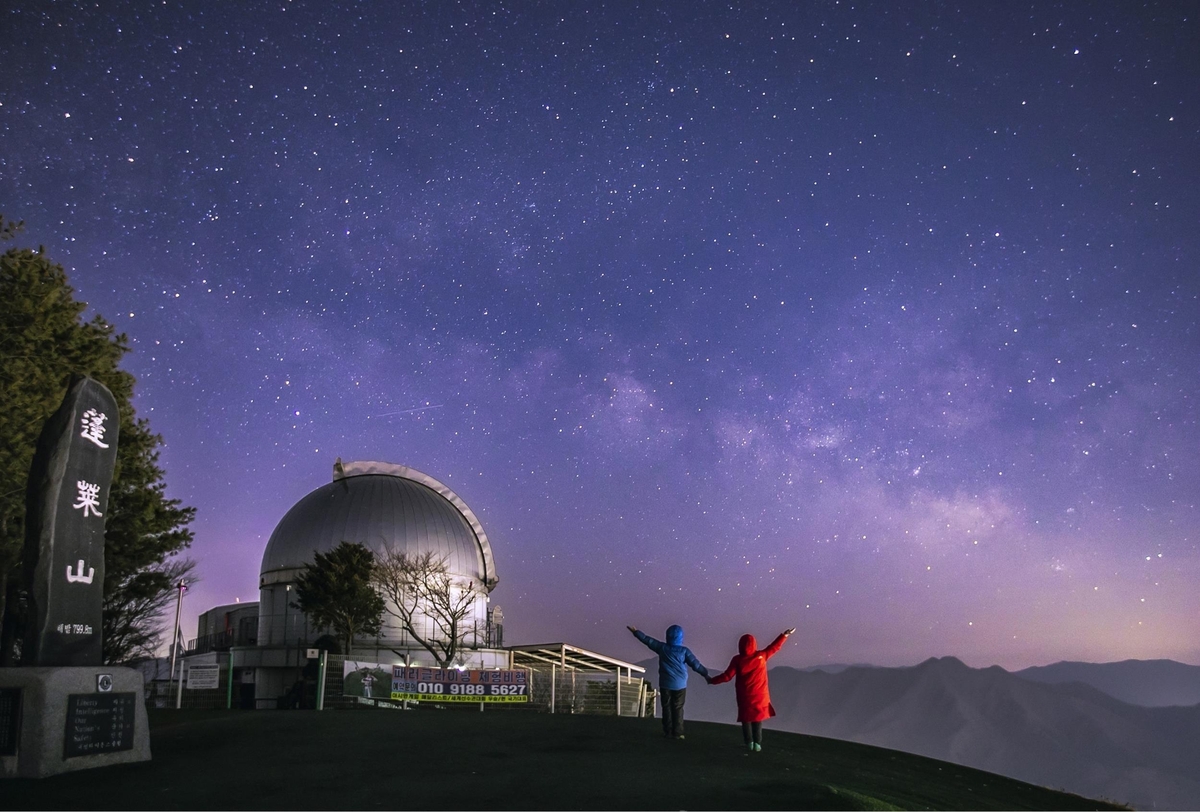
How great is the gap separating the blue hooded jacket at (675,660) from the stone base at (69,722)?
6365mm

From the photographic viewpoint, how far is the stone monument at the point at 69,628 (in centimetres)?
951

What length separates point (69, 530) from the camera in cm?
1080

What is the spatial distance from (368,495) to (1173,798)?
660 feet

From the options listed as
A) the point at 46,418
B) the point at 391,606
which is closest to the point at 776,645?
the point at 46,418

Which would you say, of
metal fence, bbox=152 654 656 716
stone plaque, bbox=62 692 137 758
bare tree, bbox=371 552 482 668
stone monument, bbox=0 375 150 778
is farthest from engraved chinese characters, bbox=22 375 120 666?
bare tree, bbox=371 552 482 668

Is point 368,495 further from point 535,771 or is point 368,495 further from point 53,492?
point 535,771

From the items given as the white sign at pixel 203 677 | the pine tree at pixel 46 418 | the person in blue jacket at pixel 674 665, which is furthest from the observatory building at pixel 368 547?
the person in blue jacket at pixel 674 665

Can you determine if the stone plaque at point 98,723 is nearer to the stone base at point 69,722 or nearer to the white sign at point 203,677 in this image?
the stone base at point 69,722

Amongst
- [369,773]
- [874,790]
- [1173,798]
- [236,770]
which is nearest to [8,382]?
[236,770]

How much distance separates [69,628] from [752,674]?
27.6ft

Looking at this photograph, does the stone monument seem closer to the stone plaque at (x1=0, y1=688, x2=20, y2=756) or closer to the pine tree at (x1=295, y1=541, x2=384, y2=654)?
the stone plaque at (x1=0, y1=688, x2=20, y2=756)

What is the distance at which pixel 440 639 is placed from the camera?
39250mm

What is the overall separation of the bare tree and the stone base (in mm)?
25168

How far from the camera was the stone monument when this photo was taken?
31.2 feet
